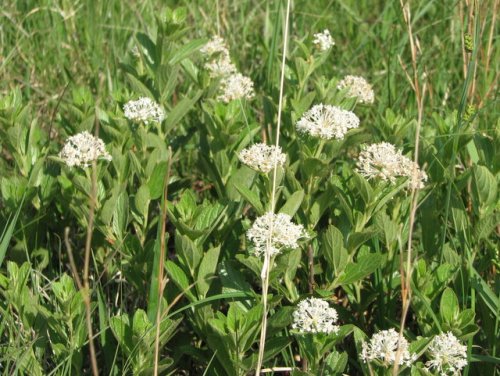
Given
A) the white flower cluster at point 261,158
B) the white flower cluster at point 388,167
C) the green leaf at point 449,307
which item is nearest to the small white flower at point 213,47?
the white flower cluster at point 261,158

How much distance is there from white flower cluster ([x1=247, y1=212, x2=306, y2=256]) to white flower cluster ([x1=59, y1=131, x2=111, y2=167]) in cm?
55

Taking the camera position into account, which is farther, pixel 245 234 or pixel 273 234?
pixel 245 234

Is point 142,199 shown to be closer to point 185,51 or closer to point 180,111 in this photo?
point 180,111

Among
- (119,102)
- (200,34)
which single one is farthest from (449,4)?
(119,102)

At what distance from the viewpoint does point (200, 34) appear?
413 centimetres

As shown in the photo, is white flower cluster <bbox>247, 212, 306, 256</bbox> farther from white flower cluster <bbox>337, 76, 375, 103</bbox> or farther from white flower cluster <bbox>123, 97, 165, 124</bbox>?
white flower cluster <bbox>337, 76, 375, 103</bbox>

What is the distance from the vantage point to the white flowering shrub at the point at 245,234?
7.45 ft

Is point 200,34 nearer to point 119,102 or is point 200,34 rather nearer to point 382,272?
point 119,102

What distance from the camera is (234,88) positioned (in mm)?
3070

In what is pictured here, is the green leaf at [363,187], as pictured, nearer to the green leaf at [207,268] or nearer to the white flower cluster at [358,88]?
the green leaf at [207,268]

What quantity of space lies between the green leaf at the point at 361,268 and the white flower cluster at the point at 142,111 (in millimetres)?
797

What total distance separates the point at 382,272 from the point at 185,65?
115 cm

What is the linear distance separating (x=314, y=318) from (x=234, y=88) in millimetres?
1169

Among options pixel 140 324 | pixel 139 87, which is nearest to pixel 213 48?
pixel 139 87
